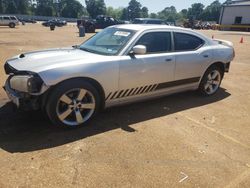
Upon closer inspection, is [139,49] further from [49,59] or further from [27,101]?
[27,101]

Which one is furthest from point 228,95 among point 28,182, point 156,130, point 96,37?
point 28,182

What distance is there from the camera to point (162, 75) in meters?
5.12

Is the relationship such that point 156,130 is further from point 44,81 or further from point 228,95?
point 228,95

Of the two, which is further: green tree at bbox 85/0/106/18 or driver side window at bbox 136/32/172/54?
green tree at bbox 85/0/106/18

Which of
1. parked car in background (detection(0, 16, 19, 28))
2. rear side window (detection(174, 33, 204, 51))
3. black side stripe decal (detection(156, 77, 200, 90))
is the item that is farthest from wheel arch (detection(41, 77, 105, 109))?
parked car in background (detection(0, 16, 19, 28))

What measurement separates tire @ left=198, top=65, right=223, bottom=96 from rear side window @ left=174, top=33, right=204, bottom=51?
2.15ft

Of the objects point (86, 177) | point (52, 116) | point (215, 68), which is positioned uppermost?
point (215, 68)

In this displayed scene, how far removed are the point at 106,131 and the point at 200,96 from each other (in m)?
2.84

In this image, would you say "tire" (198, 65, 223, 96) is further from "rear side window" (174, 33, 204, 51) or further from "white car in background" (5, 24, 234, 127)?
"rear side window" (174, 33, 204, 51)

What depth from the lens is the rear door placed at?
5.36 m

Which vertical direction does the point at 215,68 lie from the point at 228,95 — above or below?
above

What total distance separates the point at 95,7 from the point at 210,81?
124 meters

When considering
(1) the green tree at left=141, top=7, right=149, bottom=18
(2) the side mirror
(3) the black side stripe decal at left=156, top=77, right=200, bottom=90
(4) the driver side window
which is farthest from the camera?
(1) the green tree at left=141, top=7, right=149, bottom=18

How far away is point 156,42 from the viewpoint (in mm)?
5105
